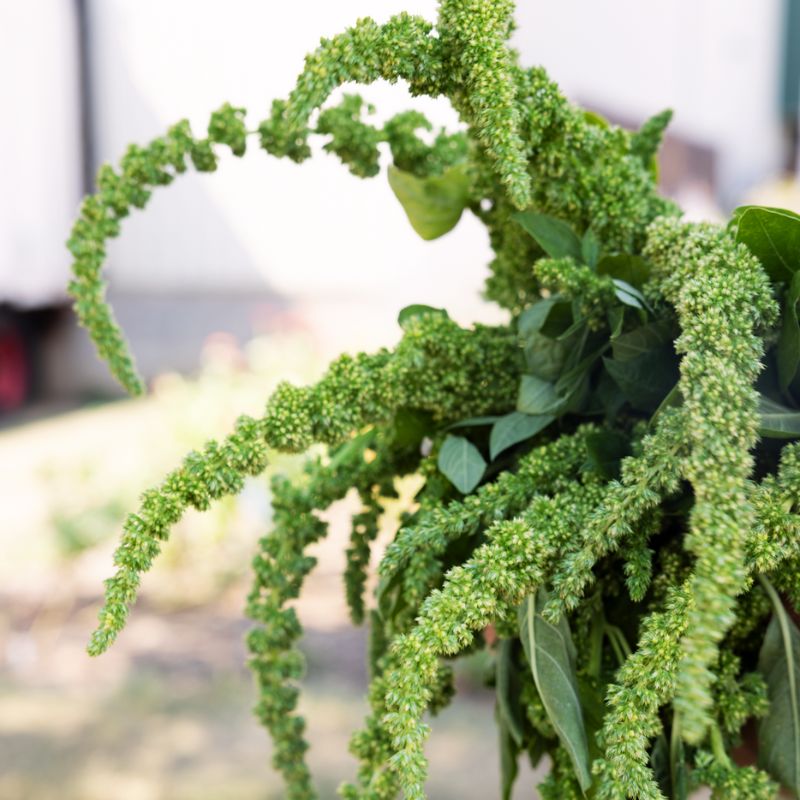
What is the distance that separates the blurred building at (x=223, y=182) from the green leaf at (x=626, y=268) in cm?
270

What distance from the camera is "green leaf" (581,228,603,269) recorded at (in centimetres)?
48

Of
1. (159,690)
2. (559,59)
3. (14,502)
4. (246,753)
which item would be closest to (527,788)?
(246,753)

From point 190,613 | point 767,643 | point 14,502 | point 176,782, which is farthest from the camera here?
point 14,502

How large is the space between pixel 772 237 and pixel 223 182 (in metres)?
3.64

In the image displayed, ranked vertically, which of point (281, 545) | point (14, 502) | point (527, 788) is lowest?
point (281, 545)

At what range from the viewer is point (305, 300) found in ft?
12.9

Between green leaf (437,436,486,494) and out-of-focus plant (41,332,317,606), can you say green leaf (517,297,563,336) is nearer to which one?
green leaf (437,436,486,494)

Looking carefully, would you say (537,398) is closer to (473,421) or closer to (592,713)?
(473,421)

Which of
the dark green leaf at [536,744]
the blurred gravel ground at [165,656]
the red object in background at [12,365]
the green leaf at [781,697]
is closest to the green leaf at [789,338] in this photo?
the green leaf at [781,697]

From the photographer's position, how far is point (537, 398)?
467 mm

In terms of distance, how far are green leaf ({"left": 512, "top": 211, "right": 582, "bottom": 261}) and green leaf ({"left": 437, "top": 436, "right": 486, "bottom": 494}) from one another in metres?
0.11

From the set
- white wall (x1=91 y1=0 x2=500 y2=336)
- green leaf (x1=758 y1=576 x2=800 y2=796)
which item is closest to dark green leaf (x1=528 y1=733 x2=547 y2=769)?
green leaf (x1=758 y1=576 x2=800 y2=796)

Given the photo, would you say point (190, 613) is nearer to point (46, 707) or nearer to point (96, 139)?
point (46, 707)

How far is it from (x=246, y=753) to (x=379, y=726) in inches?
68.3
